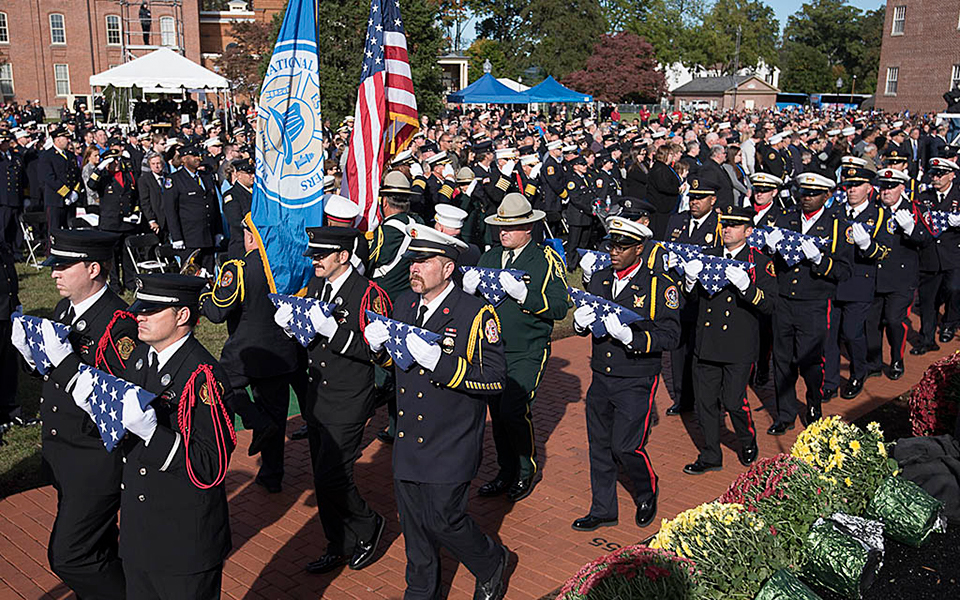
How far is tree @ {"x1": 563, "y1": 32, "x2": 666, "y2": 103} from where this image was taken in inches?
2359

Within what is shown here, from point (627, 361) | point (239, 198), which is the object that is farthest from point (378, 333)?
point (239, 198)

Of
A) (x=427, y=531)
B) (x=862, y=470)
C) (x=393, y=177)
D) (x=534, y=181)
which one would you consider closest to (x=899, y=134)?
Result: (x=534, y=181)

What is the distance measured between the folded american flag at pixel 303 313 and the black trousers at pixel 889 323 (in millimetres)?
7238

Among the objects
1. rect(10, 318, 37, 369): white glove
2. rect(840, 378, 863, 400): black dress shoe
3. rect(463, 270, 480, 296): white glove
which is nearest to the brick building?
rect(840, 378, 863, 400): black dress shoe

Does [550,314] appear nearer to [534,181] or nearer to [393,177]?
[393,177]

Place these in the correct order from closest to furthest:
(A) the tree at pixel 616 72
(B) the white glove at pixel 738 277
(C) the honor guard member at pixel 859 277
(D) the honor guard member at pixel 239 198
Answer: (B) the white glove at pixel 738 277
(C) the honor guard member at pixel 859 277
(D) the honor guard member at pixel 239 198
(A) the tree at pixel 616 72

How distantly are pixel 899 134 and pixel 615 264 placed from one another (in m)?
21.5

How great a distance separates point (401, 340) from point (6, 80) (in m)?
65.2

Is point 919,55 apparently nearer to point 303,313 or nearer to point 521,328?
point 521,328

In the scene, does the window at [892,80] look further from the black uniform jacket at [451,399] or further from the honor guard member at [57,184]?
the black uniform jacket at [451,399]

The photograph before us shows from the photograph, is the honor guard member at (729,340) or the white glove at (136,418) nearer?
the white glove at (136,418)

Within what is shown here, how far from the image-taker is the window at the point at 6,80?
59.9 metres

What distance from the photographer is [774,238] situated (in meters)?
8.27

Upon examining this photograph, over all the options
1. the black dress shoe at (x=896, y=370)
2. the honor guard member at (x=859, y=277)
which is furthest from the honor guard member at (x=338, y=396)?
the black dress shoe at (x=896, y=370)
